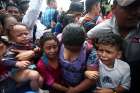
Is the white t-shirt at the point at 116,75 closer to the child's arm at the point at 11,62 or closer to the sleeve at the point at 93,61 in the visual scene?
the sleeve at the point at 93,61

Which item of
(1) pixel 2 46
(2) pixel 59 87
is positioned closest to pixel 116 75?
(2) pixel 59 87

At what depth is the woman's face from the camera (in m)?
2.91

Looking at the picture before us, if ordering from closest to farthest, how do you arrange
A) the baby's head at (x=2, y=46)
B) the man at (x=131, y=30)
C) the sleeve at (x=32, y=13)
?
the man at (x=131, y=30), the baby's head at (x=2, y=46), the sleeve at (x=32, y=13)

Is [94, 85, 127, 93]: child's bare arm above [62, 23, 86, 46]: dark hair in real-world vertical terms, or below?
below

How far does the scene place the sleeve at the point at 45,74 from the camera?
3014mm

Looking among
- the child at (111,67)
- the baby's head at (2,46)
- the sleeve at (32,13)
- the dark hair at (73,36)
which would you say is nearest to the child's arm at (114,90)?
the child at (111,67)

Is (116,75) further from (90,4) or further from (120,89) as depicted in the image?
(90,4)

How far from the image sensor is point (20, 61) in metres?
2.95

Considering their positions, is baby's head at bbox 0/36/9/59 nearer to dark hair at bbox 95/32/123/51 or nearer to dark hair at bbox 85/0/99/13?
dark hair at bbox 95/32/123/51

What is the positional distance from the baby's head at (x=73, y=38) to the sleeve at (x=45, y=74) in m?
0.36

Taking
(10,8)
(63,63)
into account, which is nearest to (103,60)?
(63,63)

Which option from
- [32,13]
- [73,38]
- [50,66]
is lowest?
[50,66]

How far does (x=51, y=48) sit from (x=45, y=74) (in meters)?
0.29

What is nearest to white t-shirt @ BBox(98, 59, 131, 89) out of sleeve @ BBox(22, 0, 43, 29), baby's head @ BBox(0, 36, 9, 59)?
baby's head @ BBox(0, 36, 9, 59)
